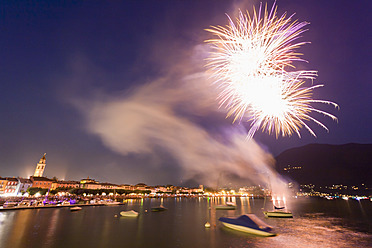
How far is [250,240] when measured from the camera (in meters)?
27.7

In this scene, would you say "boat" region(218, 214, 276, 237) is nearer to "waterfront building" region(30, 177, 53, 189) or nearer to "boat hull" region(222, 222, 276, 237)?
"boat hull" region(222, 222, 276, 237)

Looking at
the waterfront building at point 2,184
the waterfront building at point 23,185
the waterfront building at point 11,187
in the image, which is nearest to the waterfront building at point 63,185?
the waterfront building at point 23,185

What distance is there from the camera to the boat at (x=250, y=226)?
3027 cm

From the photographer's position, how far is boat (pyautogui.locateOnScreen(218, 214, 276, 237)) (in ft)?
99.3

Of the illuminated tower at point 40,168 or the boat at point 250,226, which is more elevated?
the illuminated tower at point 40,168

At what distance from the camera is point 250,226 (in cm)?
3164

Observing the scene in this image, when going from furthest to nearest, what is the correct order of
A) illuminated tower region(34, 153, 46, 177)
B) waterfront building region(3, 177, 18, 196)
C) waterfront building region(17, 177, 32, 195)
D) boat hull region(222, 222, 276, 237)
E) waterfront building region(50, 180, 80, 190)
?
illuminated tower region(34, 153, 46, 177)
waterfront building region(50, 180, 80, 190)
waterfront building region(17, 177, 32, 195)
waterfront building region(3, 177, 18, 196)
boat hull region(222, 222, 276, 237)

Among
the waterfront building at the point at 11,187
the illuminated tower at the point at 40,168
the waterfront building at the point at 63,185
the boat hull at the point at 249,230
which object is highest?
the illuminated tower at the point at 40,168

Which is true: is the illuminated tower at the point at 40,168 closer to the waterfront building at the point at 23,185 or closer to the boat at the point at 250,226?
the waterfront building at the point at 23,185

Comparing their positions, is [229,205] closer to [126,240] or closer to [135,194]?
[126,240]

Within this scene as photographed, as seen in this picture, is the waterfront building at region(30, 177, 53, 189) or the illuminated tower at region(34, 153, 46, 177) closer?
the waterfront building at region(30, 177, 53, 189)

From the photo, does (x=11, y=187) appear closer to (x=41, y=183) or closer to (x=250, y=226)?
(x=41, y=183)

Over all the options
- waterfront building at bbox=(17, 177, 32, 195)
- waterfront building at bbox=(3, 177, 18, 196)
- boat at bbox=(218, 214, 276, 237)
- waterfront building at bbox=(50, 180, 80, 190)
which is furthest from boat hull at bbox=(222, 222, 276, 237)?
waterfront building at bbox=(50, 180, 80, 190)

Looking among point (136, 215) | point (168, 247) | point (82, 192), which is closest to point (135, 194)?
point (82, 192)
